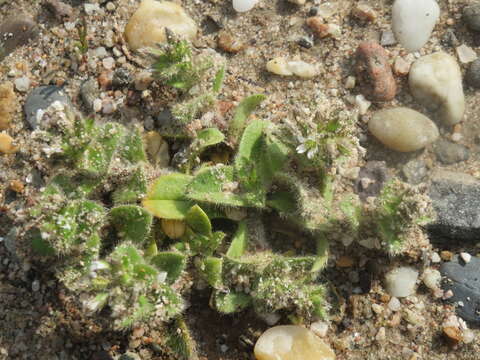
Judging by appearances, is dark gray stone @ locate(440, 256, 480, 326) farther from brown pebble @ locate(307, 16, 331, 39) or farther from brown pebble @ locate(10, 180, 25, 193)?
brown pebble @ locate(10, 180, 25, 193)

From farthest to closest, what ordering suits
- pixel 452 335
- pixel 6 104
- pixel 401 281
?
1. pixel 6 104
2. pixel 401 281
3. pixel 452 335

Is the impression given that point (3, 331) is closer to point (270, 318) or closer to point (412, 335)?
point (270, 318)

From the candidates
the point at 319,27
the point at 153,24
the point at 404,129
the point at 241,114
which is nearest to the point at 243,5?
the point at 319,27

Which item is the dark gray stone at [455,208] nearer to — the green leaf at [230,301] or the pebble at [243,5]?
the green leaf at [230,301]

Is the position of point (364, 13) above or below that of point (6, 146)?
above

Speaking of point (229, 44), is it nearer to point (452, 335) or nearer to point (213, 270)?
point (213, 270)

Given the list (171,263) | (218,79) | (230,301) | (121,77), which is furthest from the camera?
(121,77)

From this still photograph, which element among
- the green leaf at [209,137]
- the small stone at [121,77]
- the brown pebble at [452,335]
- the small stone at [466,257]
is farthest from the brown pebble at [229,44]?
the brown pebble at [452,335]
